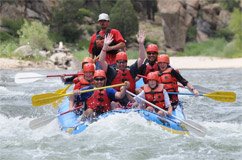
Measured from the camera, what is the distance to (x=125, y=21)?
38031 mm

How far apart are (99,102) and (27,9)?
35636 mm

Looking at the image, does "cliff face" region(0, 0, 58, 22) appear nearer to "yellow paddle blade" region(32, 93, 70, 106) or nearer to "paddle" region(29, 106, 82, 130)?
"yellow paddle blade" region(32, 93, 70, 106)

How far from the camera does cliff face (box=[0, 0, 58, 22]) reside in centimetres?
4097

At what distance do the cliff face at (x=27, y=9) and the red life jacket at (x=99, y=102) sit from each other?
3414 centimetres

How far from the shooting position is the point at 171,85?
8367 mm

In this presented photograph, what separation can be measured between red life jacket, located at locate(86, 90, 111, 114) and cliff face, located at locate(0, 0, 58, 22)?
34.1 m

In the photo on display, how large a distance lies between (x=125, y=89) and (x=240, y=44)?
2624 centimetres

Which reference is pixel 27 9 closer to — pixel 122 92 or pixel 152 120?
pixel 122 92

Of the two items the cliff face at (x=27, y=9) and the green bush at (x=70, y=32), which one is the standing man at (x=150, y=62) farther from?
the cliff face at (x=27, y=9)

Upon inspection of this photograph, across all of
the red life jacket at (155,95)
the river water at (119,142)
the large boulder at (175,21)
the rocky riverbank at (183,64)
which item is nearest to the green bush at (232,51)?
the rocky riverbank at (183,64)

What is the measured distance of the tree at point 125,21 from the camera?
38125mm

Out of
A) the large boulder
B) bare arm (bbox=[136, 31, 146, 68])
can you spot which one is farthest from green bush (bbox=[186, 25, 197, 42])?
bare arm (bbox=[136, 31, 146, 68])

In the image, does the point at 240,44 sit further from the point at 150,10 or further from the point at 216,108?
the point at 216,108

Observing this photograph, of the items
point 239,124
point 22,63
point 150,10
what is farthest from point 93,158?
point 150,10
